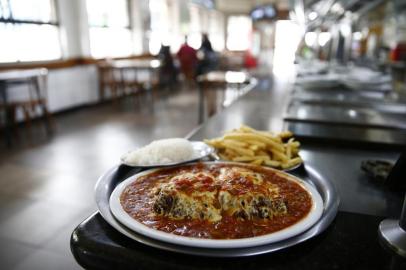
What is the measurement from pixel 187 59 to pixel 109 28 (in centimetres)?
223

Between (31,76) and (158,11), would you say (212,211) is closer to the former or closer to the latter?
(31,76)

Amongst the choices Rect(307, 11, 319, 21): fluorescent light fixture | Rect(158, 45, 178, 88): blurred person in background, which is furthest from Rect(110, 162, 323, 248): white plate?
Rect(158, 45, 178, 88): blurred person in background

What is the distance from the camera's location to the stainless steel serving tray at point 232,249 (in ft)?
2.17

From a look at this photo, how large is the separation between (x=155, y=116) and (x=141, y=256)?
604 cm

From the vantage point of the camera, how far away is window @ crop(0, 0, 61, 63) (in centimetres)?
536

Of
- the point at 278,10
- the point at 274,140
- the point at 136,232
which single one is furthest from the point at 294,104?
the point at 278,10

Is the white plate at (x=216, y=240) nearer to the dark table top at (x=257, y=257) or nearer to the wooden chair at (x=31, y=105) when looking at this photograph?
the dark table top at (x=257, y=257)

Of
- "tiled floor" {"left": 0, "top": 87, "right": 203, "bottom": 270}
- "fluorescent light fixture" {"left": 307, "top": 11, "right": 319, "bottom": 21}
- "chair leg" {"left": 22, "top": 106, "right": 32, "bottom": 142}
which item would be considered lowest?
"tiled floor" {"left": 0, "top": 87, "right": 203, "bottom": 270}

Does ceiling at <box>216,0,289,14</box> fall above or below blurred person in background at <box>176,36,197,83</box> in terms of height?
above

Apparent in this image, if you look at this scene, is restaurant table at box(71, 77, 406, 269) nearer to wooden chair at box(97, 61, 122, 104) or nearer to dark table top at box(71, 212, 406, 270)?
dark table top at box(71, 212, 406, 270)

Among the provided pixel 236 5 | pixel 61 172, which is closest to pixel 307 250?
pixel 61 172

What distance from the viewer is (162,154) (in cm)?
112

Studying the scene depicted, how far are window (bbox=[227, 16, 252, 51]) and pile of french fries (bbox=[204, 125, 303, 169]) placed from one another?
1600 cm

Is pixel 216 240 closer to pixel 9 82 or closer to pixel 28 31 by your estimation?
pixel 9 82
